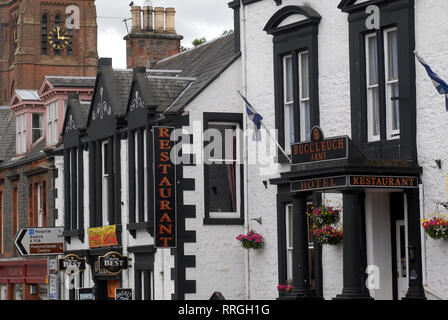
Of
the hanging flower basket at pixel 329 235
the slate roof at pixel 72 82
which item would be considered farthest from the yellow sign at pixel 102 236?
the hanging flower basket at pixel 329 235

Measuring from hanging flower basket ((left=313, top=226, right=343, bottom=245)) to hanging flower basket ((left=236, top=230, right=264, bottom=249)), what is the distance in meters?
3.38

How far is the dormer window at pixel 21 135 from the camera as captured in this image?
153ft

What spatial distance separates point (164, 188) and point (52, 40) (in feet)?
295

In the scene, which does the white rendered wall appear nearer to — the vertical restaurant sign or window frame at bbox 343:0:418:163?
window frame at bbox 343:0:418:163

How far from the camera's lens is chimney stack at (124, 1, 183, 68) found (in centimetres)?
4553

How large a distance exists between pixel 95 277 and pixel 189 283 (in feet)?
21.8

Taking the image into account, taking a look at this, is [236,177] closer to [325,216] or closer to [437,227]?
[325,216]

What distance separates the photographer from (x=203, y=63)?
108 feet

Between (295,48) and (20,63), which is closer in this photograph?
(295,48)

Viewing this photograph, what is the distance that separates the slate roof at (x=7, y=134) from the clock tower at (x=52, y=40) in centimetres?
5906

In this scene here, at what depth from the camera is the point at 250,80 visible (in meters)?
29.2

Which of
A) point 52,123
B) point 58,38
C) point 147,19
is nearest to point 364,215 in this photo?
point 52,123
